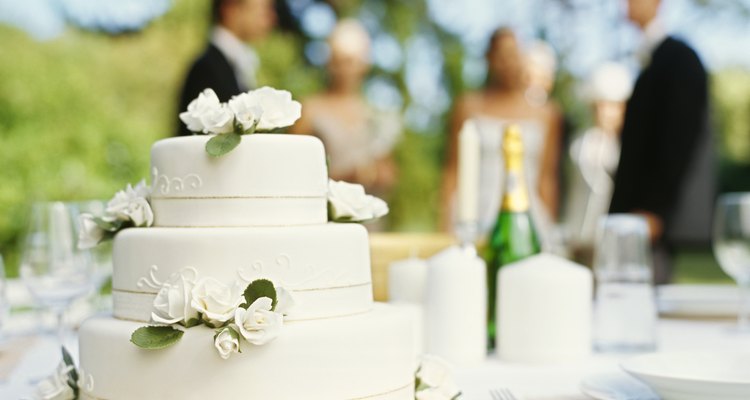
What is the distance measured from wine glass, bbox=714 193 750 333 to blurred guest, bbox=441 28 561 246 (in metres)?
2.74

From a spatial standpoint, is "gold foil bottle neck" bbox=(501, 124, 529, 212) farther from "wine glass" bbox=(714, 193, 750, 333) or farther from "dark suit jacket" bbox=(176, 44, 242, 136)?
"dark suit jacket" bbox=(176, 44, 242, 136)

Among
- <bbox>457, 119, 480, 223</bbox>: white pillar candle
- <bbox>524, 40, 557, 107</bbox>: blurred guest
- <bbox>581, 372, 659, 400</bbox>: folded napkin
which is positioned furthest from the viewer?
<bbox>524, 40, 557, 107</bbox>: blurred guest

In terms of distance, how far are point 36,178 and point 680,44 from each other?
583 centimetres

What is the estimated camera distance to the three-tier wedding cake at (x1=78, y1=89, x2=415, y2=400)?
46.8 inches

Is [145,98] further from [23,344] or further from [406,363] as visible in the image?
[406,363]

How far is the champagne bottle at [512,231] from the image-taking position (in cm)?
215

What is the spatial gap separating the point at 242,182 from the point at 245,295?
19 cm

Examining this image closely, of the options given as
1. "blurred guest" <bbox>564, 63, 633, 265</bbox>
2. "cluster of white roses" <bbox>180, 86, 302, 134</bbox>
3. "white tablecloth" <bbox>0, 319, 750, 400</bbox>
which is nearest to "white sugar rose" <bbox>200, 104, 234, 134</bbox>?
"cluster of white roses" <bbox>180, 86, 302, 134</bbox>

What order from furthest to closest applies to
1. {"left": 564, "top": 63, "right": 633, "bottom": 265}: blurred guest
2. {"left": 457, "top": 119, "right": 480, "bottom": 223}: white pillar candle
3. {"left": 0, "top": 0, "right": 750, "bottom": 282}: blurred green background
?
{"left": 0, "top": 0, "right": 750, "bottom": 282}: blurred green background, {"left": 564, "top": 63, "right": 633, "bottom": 265}: blurred guest, {"left": 457, "top": 119, "right": 480, "bottom": 223}: white pillar candle

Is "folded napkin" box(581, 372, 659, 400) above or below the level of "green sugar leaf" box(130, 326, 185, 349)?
below

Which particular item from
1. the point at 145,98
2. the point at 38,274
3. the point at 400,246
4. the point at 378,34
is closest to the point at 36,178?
the point at 145,98

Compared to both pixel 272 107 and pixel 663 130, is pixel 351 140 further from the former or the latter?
pixel 272 107

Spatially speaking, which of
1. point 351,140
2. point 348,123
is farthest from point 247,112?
point 348,123

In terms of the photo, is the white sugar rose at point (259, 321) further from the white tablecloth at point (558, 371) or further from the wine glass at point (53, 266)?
the wine glass at point (53, 266)
